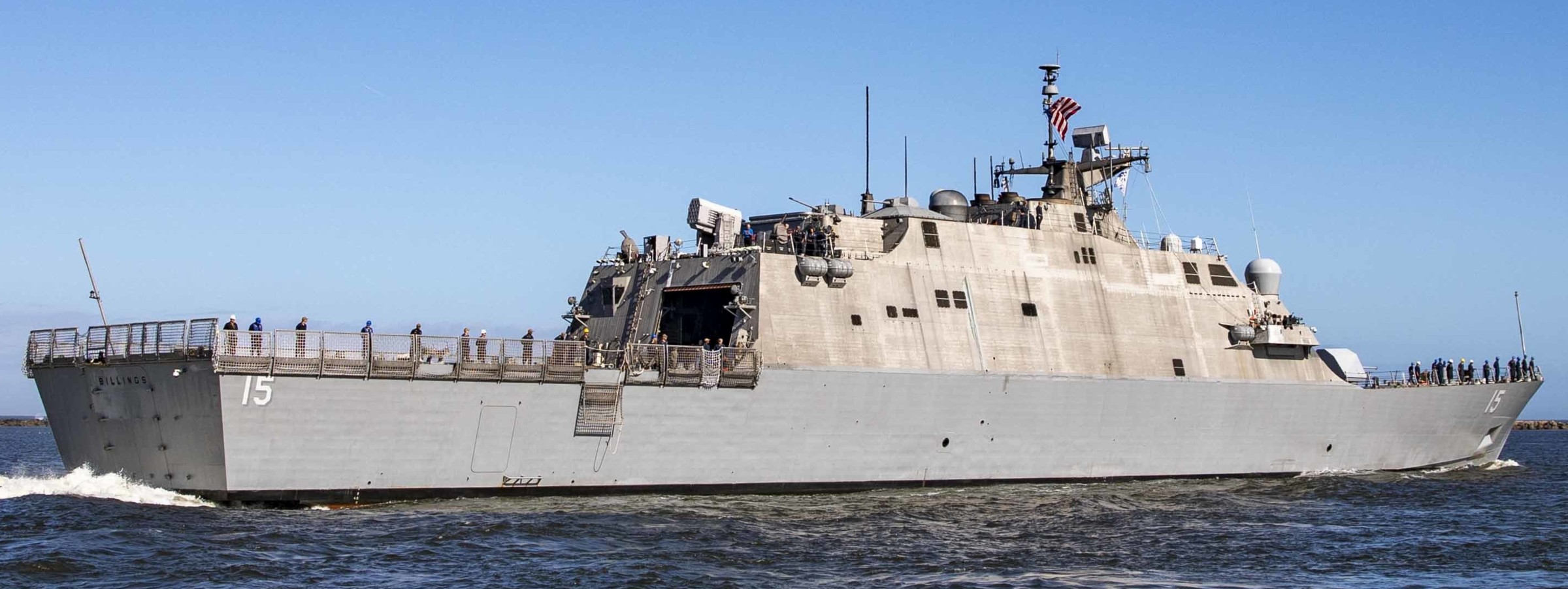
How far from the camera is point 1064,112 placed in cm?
2956

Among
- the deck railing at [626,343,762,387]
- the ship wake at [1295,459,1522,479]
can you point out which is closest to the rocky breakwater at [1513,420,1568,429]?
the ship wake at [1295,459,1522,479]

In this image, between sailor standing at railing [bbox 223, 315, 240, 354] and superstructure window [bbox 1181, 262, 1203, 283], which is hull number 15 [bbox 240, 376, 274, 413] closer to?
sailor standing at railing [bbox 223, 315, 240, 354]

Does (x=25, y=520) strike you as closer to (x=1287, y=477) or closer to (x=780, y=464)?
(x=780, y=464)

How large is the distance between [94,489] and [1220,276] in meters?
21.0

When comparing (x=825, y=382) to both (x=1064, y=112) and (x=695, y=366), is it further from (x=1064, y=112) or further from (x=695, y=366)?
(x=1064, y=112)

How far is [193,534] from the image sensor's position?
16.9 metres

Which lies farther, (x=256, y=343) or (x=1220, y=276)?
(x=1220, y=276)

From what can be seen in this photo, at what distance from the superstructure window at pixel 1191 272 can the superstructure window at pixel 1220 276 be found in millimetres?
380

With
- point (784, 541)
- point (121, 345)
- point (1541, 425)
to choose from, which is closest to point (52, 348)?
point (121, 345)

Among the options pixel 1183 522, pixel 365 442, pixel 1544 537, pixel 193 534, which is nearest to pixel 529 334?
pixel 365 442

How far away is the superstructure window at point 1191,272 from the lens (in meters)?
28.7

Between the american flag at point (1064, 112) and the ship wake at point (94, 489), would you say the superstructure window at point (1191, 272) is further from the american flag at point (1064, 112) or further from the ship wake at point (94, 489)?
the ship wake at point (94, 489)

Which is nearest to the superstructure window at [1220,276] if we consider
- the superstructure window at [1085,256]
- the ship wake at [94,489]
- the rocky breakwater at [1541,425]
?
the superstructure window at [1085,256]

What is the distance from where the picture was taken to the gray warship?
1952 cm
